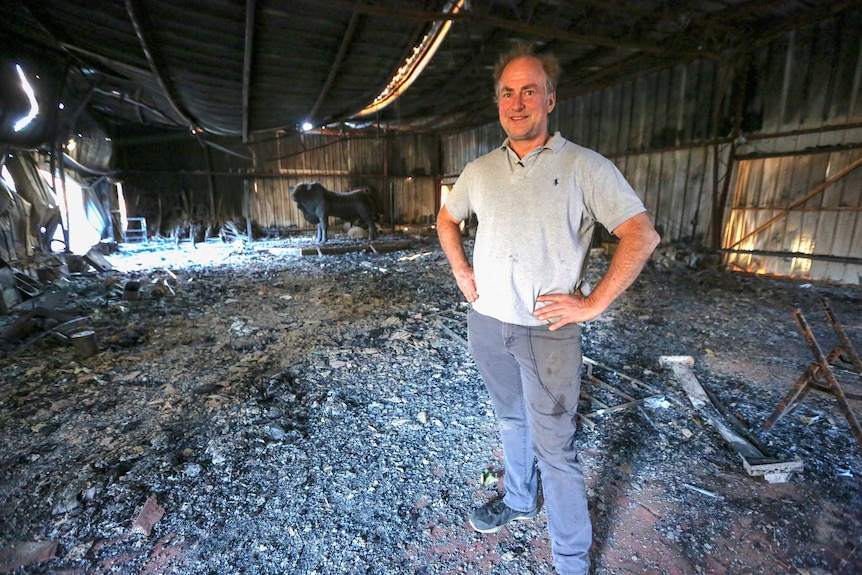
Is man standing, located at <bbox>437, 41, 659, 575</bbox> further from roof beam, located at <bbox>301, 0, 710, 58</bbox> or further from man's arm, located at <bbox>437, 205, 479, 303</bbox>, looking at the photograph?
roof beam, located at <bbox>301, 0, 710, 58</bbox>

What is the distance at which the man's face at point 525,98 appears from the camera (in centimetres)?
131

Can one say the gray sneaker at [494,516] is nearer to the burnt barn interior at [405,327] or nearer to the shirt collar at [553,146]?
the burnt barn interior at [405,327]

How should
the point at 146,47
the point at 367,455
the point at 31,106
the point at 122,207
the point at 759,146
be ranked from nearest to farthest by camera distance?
1. the point at 367,455
2. the point at 146,47
3. the point at 31,106
4. the point at 759,146
5. the point at 122,207

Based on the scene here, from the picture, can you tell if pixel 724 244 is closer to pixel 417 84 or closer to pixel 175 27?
pixel 417 84

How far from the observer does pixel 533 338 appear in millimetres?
1359

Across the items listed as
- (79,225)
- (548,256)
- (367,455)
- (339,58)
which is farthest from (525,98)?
(79,225)

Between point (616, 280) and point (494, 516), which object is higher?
point (616, 280)

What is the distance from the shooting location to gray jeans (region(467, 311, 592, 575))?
1.34 metres

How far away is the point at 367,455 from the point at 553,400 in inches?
52.1

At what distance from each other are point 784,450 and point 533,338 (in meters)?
2.06

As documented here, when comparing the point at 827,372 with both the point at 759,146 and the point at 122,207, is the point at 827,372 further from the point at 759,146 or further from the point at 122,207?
the point at 122,207

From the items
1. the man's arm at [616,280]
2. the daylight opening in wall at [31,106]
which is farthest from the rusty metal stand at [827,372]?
the daylight opening in wall at [31,106]

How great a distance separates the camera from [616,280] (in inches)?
50.0

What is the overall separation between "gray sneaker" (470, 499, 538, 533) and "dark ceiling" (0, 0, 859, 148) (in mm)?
4242
